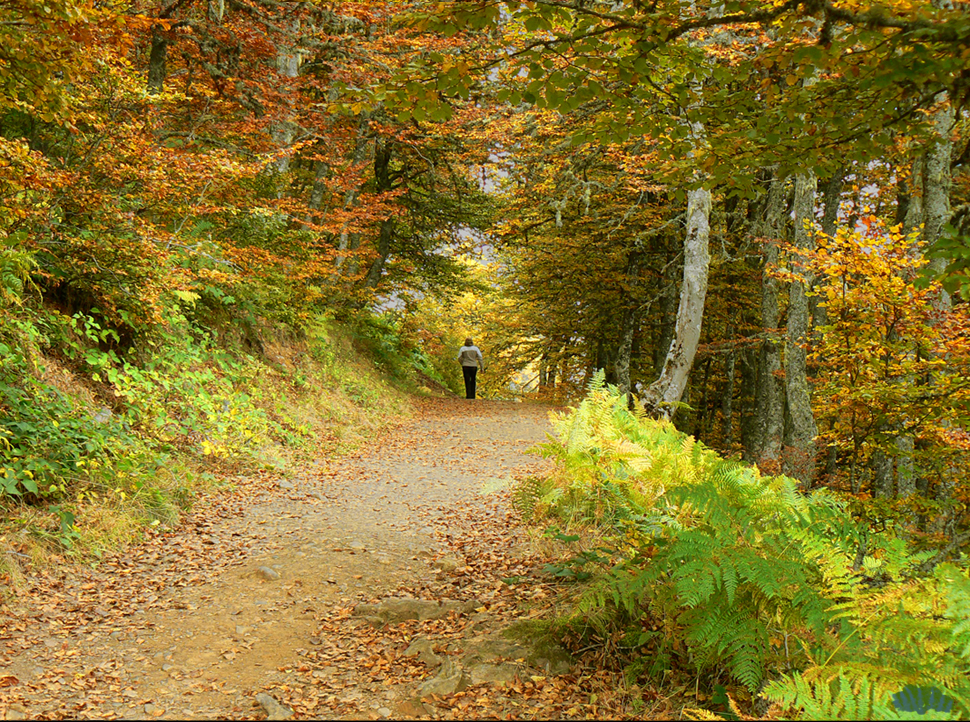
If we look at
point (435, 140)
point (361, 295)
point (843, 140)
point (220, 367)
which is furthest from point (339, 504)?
point (435, 140)

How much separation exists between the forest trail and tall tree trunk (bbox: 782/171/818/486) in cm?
545

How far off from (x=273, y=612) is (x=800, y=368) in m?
9.09

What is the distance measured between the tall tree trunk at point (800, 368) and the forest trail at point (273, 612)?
5455mm

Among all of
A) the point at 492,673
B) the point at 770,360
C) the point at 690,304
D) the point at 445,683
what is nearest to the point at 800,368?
the point at 770,360

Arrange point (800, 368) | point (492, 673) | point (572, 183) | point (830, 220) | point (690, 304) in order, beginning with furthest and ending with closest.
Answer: point (830, 220)
point (572, 183)
point (800, 368)
point (690, 304)
point (492, 673)

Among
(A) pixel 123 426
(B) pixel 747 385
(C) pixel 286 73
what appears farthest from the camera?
(B) pixel 747 385

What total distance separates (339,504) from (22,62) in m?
5.13

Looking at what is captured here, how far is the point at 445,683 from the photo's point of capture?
11.2ft

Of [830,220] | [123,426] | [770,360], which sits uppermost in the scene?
[830,220]

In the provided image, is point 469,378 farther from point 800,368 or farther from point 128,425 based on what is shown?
point 128,425

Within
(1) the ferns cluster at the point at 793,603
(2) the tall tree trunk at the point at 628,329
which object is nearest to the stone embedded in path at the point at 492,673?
(1) the ferns cluster at the point at 793,603

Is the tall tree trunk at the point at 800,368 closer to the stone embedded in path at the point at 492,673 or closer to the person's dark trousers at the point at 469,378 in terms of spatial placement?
the stone embedded in path at the point at 492,673

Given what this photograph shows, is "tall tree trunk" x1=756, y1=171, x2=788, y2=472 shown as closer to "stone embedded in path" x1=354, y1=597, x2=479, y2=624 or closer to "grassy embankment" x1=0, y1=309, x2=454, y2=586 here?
"grassy embankment" x1=0, y1=309, x2=454, y2=586

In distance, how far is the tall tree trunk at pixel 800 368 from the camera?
962cm
